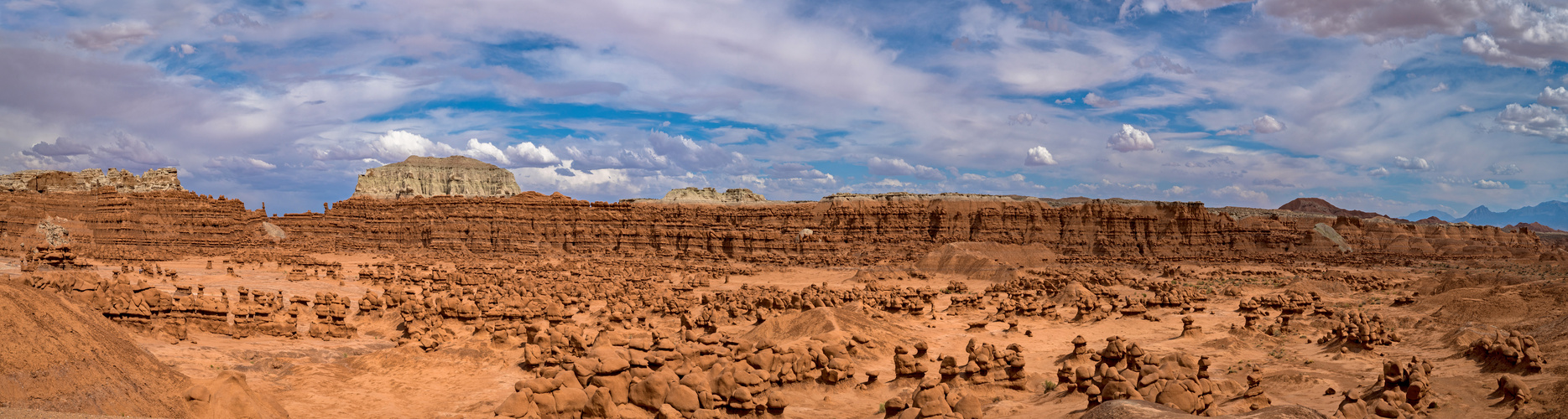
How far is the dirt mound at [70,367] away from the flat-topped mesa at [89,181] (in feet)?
205

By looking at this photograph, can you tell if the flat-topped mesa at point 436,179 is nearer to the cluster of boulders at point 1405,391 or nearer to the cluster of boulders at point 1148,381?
the cluster of boulders at point 1148,381

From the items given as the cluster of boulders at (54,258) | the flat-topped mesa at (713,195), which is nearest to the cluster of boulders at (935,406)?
the cluster of boulders at (54,258)

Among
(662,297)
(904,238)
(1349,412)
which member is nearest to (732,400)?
(1349,412)

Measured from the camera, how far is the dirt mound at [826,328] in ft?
55.1

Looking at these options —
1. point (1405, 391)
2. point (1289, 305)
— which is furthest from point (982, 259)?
point (1405, 391)

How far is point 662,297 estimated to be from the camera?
1064 inches

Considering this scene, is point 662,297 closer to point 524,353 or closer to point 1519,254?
point 524,353

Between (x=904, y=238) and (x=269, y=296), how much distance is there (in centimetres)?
4552

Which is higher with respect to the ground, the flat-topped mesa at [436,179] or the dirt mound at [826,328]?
the flat-topped mesa at [436,179]

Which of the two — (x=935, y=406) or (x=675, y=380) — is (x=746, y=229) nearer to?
(x=675, y=380)

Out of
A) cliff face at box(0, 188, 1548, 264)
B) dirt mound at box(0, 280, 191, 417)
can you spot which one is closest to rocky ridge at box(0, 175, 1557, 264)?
cliff face at box(0, 188, 1548, 264)

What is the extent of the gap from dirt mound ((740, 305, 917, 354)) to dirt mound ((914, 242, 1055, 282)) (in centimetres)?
2382

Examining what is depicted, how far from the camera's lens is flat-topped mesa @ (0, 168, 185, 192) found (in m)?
57.0

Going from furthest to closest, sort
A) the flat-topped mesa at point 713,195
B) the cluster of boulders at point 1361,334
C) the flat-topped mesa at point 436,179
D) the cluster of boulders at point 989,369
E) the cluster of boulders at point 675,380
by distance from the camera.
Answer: the flat-topped mesa at point 436,179
the flat-topped mesa at point 713,195
the cluster of boulders at point 1361,334
the cluster of boulders at point 989,369
the cluster of boulders at point 675,380
